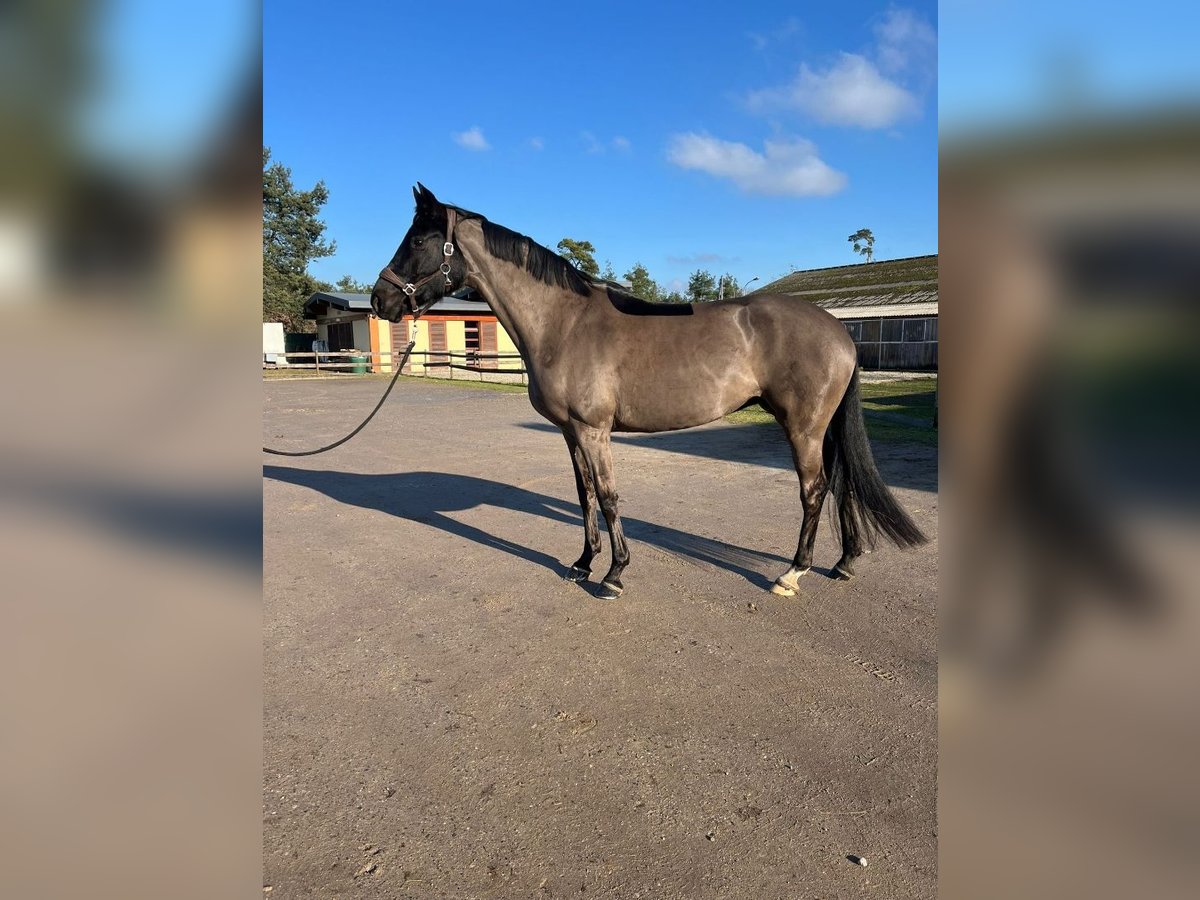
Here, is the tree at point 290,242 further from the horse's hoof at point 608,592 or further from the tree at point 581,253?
the horse's hoof at point 608,592

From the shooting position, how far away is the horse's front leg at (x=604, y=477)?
395 cm

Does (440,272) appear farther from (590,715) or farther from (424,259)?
(590,715)

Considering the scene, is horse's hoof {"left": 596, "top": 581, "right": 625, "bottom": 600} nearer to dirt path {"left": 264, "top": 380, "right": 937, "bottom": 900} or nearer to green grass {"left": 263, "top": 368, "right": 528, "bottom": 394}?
dirt path {"left": 264, "top": 380, "right": 937, "bottom": 900}

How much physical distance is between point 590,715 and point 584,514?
5.71ft

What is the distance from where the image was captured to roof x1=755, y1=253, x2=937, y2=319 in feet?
80.3

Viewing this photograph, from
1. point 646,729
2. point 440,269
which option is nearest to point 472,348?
point 440,269

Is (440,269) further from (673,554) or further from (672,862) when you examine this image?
(672,862)

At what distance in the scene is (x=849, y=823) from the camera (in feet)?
6.63

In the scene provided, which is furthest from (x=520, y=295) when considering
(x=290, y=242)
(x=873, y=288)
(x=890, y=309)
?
(x=290, y=242)

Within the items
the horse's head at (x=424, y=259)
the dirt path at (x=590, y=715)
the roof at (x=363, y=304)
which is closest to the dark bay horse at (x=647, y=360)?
the horse's head at (x=424, y=259)

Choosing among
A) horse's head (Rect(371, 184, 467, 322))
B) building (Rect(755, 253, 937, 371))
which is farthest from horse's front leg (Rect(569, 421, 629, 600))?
→ building (Rect(755, 253, 937, 371))
